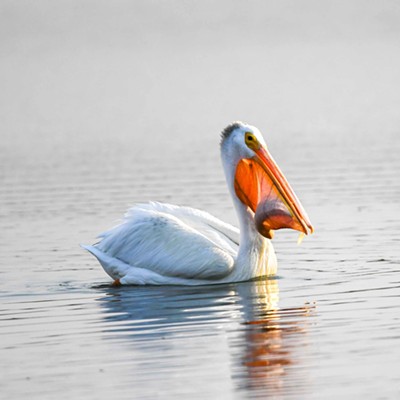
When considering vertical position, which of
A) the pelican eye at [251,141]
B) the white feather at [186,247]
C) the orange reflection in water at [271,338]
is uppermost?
the pelican eye at [251,141]

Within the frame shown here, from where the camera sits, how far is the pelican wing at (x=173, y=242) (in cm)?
1127

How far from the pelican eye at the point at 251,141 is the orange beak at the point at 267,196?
3 centimetres

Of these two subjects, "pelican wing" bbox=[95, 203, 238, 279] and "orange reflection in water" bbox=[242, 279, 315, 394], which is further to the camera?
"pelican wing" bbox=[95, 203, 238, 279]

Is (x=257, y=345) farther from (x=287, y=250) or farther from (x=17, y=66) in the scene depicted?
(x=17, y=66)

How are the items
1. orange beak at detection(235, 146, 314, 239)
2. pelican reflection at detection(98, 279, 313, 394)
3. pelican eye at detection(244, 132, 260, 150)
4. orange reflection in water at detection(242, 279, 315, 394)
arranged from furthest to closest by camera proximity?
pelican eye at detection(244, 132, 260, 150) < orange beak at detection(235, 146, 314, 239) < pelican reflection at detection(98, 279, 313, 394) < orange reflection in water at detection(242, 279, 315, 394)

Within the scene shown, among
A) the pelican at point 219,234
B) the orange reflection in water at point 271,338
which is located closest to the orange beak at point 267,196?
the pelican at point 219,234

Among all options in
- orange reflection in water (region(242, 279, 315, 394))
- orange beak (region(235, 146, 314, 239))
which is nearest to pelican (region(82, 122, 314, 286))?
orange beak (region(235, 146, 314, 239))

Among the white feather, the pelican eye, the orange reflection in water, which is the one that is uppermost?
the pelican eye

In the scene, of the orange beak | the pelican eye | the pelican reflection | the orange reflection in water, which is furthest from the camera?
the pelican eye

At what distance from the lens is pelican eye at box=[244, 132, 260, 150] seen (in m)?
11.6

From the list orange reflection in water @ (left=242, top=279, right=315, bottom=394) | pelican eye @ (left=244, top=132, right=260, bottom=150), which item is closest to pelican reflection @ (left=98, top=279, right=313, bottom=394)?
orange reflection in water @ (left=242, top=279, right=315, bottom=394)

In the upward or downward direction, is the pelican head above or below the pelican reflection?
above

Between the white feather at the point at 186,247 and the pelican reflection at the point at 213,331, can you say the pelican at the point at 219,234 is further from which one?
the pelican reflection at the point at 213,331

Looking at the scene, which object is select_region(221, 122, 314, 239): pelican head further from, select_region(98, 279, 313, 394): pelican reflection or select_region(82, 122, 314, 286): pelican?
select_region(98, 279, 313, 394): pelican reflection
